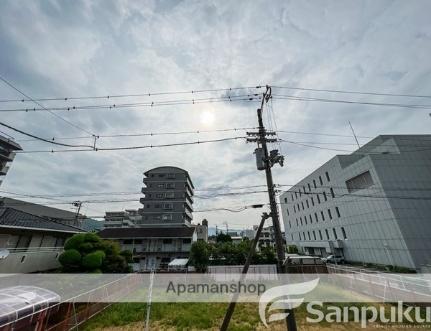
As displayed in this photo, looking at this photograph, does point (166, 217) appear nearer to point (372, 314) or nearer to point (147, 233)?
point (147, 233)

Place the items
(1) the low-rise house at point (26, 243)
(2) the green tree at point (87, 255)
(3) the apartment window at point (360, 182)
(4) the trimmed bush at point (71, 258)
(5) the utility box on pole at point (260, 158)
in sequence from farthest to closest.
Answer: (3) the apartment window at point (360, 182) < (2) the green tree at point (87, 255) < (4) the trimmed bush at point (71, 258) < (1) the low-rise house at point (26, 243) < (5) the utility box on pole at point (260, 158)

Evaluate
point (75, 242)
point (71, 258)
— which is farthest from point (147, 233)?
point (71, 258)

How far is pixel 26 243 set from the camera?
14.9 m

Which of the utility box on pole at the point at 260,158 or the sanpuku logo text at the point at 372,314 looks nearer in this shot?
the utility box on pole at the point at 260,158

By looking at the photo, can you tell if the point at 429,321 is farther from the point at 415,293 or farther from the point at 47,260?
the point at 47,260

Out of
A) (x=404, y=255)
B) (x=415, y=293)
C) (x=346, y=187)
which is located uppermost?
(x=346, y=187)

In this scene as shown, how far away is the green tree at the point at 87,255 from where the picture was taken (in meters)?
13.2

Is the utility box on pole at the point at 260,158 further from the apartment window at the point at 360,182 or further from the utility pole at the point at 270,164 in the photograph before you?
the apartment window at the point at 360,182

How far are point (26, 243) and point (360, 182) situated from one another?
3553 centimetres

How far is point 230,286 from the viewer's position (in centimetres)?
1677

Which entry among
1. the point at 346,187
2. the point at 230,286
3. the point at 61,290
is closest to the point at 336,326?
the point at 230,286

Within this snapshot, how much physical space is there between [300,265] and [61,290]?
18954 millimetres

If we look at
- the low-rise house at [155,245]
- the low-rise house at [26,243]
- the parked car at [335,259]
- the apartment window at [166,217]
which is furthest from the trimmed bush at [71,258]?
the parked car at [335,259]

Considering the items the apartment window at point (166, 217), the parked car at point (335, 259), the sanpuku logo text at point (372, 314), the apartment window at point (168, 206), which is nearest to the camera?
the sanpuku logo text at point (372, 314)
